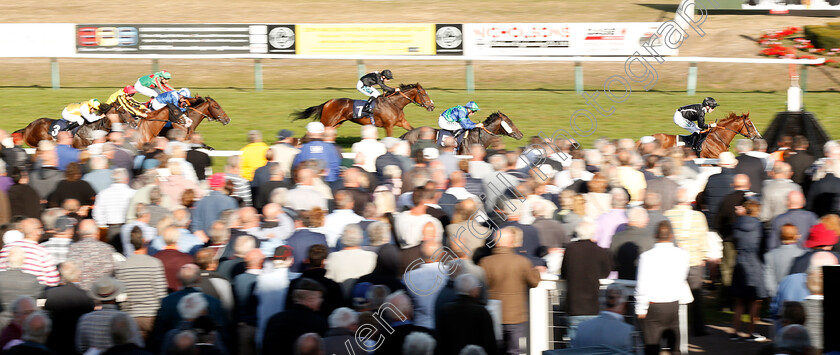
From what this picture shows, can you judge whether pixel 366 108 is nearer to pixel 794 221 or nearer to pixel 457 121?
pixel 457 121

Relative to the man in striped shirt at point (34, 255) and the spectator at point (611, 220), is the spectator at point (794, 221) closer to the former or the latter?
the spectator at point (611, 220)

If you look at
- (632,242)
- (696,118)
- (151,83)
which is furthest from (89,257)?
(151,83)

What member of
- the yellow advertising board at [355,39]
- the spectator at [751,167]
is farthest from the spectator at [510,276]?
the yellow advertising board at [355,39]

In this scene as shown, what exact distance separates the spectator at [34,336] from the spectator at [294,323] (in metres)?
1.10

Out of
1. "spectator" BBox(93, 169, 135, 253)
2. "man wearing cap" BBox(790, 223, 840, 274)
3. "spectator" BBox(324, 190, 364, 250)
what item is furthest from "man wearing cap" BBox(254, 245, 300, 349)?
"man wearing cap" BBox(790, 223, 840, 274)

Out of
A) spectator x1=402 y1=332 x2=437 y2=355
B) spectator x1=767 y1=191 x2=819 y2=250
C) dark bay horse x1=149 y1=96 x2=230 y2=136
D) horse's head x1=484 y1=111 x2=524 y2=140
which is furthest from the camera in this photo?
dark bay horse x1=149 y1=96 x2=230 y2=136

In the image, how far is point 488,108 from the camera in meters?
17.6

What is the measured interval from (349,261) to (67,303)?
5.53 ft

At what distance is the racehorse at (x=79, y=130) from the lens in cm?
1352

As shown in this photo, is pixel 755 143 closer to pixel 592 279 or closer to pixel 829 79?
pixel 592 279

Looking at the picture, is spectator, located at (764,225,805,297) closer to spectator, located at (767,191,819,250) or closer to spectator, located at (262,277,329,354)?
spectator, located at (767,191,819,250)

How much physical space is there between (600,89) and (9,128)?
35.9ft

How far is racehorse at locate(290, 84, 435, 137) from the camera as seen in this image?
1444cm

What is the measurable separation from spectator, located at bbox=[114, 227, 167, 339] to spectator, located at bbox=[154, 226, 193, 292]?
0.11 metres
